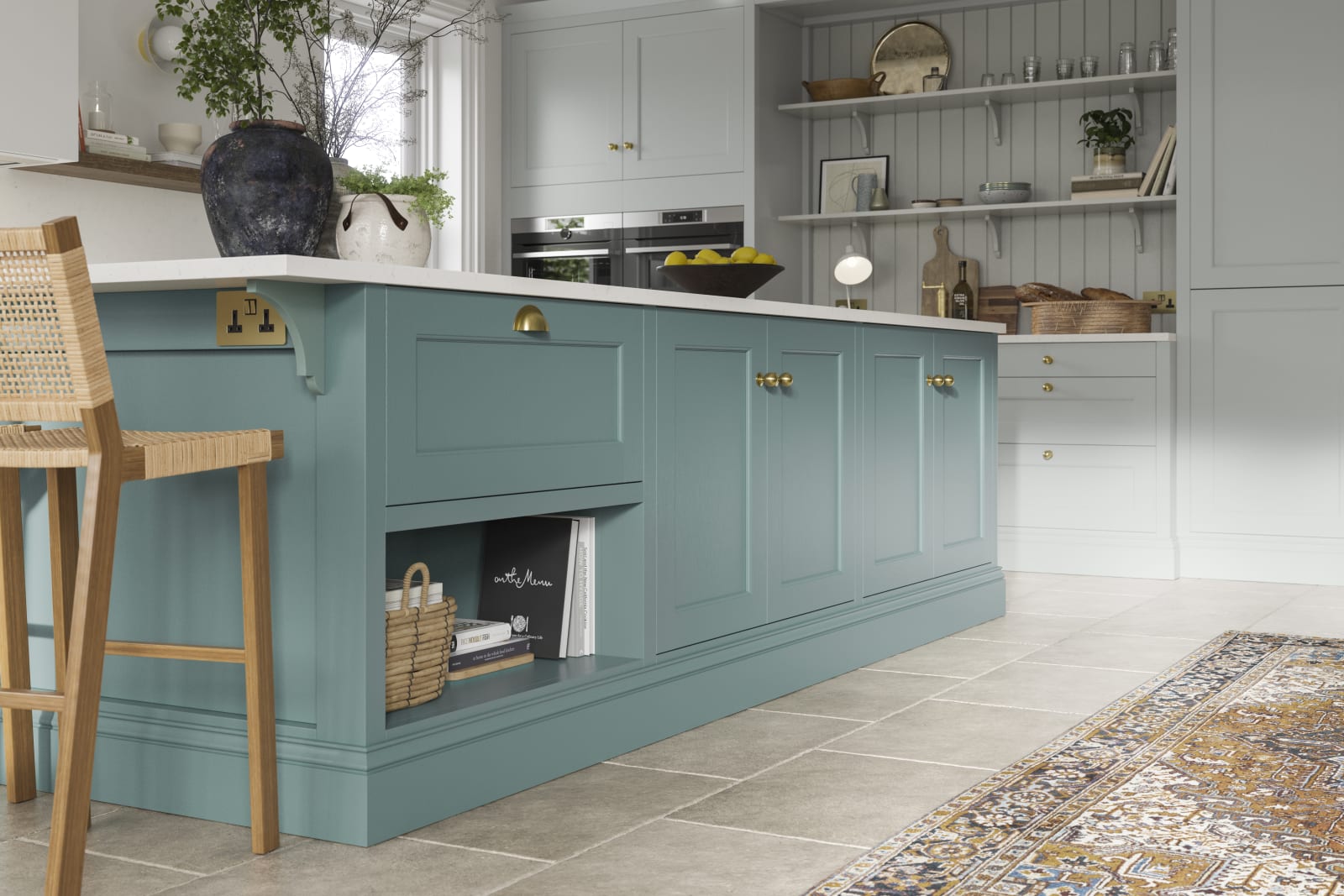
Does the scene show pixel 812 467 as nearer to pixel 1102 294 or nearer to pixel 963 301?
pixel 1102 294

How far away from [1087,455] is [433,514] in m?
3.48

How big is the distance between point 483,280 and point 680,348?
0.62m

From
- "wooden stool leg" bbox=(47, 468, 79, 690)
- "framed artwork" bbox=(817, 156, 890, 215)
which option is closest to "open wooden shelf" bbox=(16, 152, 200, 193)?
"wooden stool leg" bbox=(47, 468, 79, 690)

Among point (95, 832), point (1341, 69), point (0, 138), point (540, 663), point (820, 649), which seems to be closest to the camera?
point (95, 832)

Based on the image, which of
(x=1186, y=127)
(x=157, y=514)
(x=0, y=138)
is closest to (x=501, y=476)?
(x=157, y=514)

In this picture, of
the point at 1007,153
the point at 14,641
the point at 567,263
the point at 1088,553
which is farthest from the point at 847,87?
the point at 14,641

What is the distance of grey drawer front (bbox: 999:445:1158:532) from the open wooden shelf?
2.99m

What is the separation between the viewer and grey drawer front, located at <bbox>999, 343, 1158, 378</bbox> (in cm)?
493

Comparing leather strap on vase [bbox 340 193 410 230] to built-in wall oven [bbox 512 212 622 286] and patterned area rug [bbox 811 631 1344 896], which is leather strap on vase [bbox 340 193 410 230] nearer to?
patterned area rug [bbox 811 631 1344 896]

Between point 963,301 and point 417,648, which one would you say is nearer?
point 417,648

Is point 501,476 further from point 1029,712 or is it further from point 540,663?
point 1029,712

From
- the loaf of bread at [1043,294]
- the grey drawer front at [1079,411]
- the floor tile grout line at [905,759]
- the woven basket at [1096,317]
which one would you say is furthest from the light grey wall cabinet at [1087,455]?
the floor tile grout line at [905,759]

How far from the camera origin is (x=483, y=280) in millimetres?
2148

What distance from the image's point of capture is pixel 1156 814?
211 centimetres
